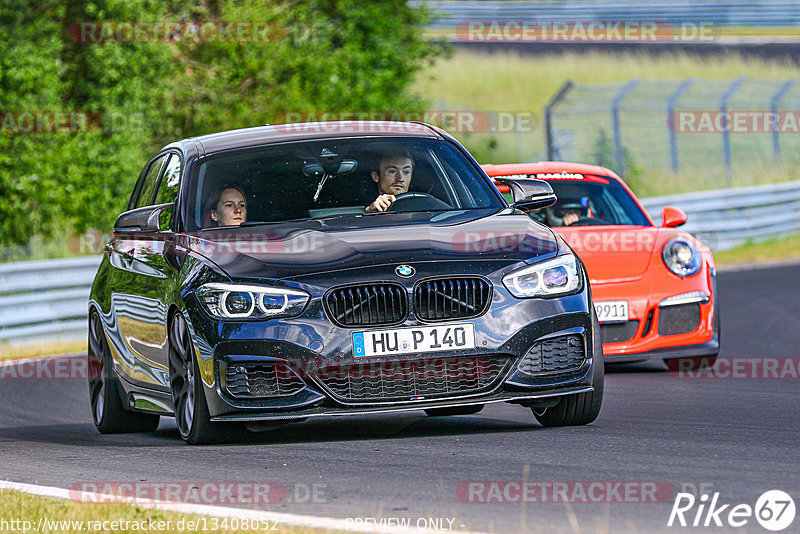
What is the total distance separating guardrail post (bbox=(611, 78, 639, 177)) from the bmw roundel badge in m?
20.6

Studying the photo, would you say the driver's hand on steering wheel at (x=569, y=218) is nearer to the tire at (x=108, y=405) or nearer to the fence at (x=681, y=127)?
the tire at (x=108, y=405)

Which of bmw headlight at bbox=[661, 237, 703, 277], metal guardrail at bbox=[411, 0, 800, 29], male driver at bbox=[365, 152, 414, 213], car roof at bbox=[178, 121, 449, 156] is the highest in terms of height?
car roof at bbox=[178, 121, 449, 156]

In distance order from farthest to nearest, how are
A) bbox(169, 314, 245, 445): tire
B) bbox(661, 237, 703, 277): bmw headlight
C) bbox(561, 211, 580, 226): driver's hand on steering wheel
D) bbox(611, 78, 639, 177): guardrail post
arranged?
bbox(611, 78, 639, 177): guardrail post
bbox(561, 211, 580, 226): driver's hand on steering wheel
bbox(661, 237, 703, 277): bmw headlight
bbox(169, 314, 245, 445): tire

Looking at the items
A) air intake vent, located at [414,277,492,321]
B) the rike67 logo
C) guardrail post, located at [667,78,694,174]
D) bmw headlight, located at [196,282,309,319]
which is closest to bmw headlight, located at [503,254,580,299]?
air intake vent, located at [414,277,492,321]

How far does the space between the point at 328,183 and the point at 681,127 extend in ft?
83.1

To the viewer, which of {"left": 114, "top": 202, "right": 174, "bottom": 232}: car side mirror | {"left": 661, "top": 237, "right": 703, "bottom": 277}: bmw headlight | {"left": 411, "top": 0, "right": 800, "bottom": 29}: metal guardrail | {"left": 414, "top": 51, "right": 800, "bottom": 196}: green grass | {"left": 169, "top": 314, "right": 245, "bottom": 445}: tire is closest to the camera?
{"left": 169, "top": 314, "right": 245, "bottom": 445}: tire

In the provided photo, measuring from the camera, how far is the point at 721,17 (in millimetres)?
43188

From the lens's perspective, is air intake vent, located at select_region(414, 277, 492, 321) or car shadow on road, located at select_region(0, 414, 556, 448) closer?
air intake vent, located at select_region(414, 277, 492, 321)

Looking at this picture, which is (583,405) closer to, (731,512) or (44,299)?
(731,512)

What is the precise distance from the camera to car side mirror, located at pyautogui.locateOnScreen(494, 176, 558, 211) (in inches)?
340

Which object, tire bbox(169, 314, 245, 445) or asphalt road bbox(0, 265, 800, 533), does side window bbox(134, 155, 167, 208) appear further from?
tire bbox(169, 314, 245, 445)

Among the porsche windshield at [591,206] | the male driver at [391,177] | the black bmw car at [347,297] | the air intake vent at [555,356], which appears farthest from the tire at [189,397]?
the porsche windshield at [591,206]

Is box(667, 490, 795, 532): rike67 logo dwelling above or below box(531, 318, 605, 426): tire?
above

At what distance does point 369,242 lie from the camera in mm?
7520
